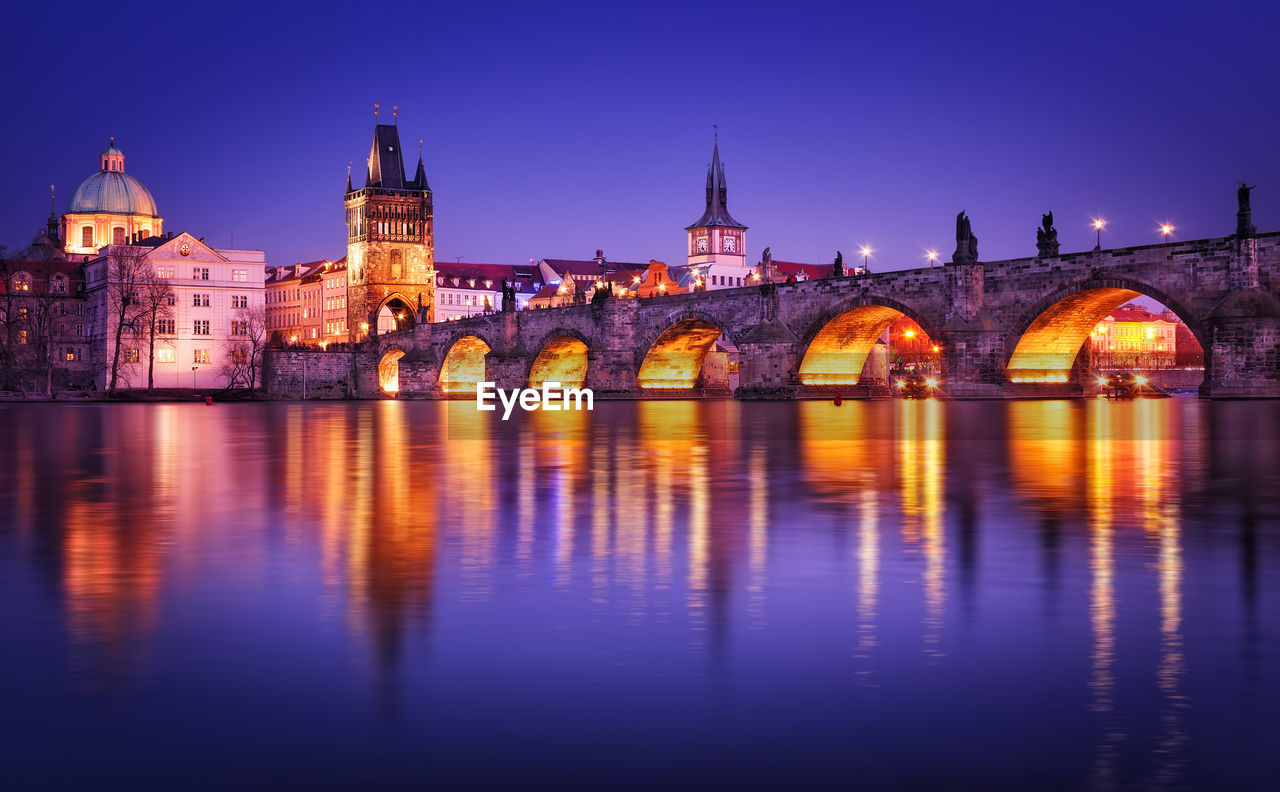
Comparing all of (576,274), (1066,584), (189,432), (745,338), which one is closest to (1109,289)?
(745,338)

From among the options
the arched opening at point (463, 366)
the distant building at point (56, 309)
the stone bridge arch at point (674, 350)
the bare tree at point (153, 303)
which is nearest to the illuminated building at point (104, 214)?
the distant building at point (56, 309)

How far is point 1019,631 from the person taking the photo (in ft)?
21.0

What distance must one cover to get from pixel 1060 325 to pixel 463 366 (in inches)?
2525

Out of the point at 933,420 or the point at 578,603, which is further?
the point at 933,420

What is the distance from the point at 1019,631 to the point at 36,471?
16551mm

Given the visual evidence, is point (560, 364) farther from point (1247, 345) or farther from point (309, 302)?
point (309, 302)

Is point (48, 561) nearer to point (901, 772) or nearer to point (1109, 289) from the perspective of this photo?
point (901, 772)

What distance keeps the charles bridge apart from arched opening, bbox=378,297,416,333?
30.9 m

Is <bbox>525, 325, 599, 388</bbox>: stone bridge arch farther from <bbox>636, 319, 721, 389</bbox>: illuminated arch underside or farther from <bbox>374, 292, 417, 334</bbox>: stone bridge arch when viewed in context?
<bbox>374, 292, 417, 334</bbox>: stone bridge arch

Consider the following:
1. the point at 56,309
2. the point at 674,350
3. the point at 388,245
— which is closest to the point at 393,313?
the point at 388,245

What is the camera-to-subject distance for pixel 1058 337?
52.7 m

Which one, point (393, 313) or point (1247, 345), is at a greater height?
point (393, 313)

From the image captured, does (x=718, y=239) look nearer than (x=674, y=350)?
No

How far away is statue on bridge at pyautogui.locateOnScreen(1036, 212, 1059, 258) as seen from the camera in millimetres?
51875
